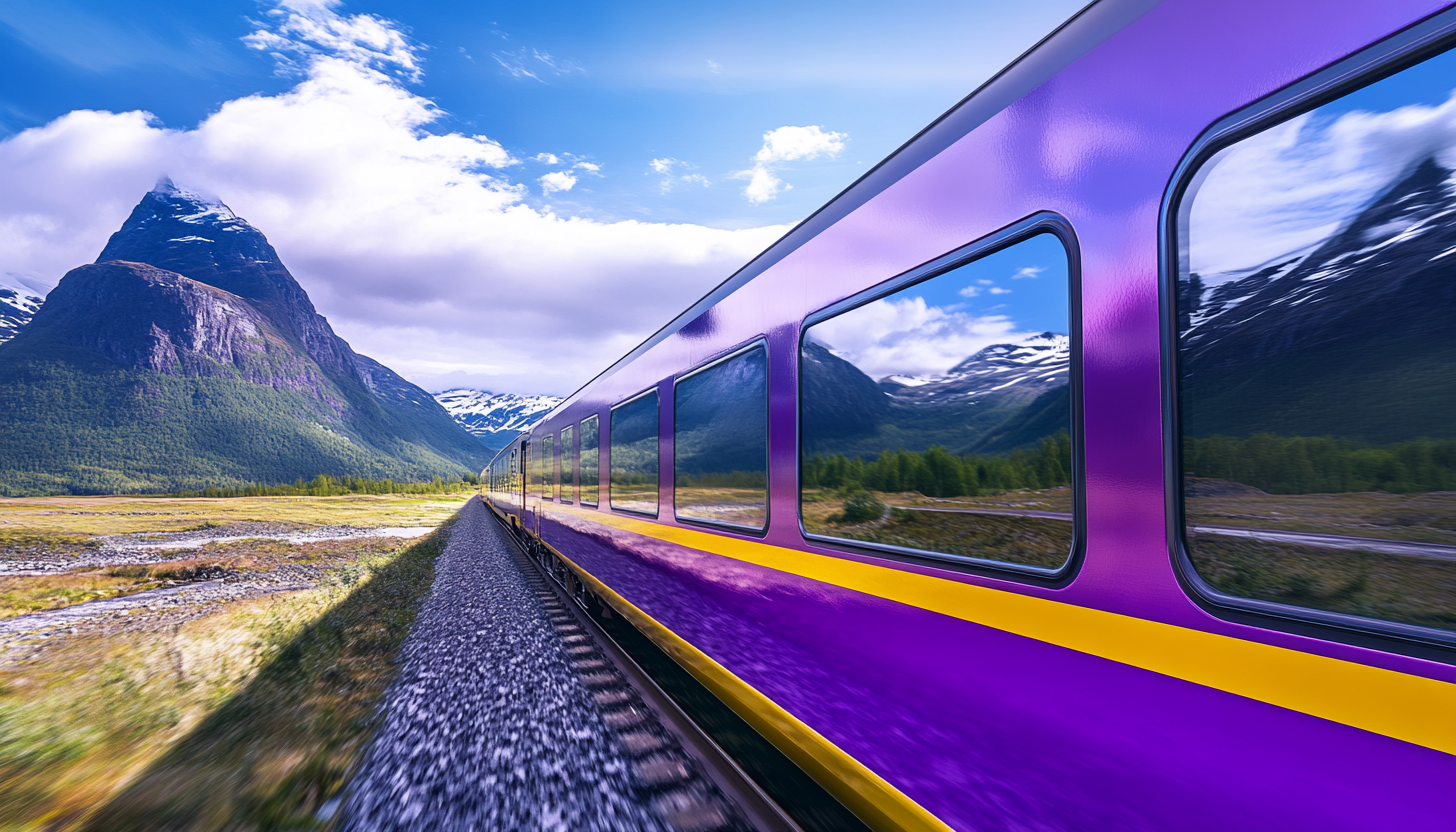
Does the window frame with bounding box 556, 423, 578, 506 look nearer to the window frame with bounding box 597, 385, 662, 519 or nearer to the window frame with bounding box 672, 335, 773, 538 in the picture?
the window frame with bounding box 597, 385, 662, 519

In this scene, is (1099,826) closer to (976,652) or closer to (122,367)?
(976,652)

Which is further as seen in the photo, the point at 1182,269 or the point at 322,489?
the point at 322,489

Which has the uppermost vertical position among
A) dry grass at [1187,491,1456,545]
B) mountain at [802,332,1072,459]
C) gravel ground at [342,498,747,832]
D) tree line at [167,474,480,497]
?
mountain at [802,332,1072,459]

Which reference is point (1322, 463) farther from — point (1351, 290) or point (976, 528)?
point (976, 528)

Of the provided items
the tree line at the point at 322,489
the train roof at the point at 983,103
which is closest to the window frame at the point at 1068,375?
the train roof at the point at 983,103

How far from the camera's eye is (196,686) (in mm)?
5805

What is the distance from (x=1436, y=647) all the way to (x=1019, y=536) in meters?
0.93

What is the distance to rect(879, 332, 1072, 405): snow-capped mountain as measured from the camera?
1.83m

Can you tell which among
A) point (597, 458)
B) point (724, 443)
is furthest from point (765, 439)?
point (597, 458)

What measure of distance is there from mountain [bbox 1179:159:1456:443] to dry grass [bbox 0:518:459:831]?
166 inches

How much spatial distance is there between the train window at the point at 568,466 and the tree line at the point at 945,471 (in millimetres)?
6076

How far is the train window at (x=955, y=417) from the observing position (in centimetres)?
185

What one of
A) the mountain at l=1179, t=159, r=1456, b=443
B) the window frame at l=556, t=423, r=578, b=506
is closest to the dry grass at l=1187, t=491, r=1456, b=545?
the mountain at l=1179, t=159, r=1456, b=443

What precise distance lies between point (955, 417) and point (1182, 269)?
2.76 ft
